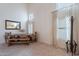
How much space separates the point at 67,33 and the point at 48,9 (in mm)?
327

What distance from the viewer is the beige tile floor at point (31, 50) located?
218 centimetres

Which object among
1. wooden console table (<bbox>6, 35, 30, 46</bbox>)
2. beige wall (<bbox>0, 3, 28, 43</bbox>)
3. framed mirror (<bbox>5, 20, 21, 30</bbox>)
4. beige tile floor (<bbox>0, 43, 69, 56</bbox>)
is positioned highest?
beige wall (<bbox>0, 3, 28, 43</bbox>)

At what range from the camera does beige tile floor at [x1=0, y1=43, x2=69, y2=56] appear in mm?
2184

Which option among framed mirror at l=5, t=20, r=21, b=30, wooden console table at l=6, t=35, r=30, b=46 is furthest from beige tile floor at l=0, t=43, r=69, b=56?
framed mirror at l=5, t=20, r=21, b=30

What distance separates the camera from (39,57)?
7.14 feet

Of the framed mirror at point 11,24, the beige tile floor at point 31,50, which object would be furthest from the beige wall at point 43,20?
the framed mirror at point 11,24

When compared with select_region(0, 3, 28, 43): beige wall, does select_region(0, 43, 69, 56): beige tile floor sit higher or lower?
lower

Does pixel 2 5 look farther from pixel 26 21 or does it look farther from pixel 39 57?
pixel 39 57

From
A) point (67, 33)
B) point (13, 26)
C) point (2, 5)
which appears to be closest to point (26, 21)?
point (13, 26)

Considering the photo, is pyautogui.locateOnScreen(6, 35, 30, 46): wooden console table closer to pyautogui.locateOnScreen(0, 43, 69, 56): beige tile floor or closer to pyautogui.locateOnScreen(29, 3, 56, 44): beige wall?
pyautogui.locateOnScreen(0, 43, 69, 56): beige tile floor

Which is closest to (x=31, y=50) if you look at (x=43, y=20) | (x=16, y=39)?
(x=16, y=39)

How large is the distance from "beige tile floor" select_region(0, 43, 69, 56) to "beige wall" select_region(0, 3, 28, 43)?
0.38 feet

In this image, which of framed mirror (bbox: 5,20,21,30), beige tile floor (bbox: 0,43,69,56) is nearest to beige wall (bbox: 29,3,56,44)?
beige tile floor (bbox: 0,43,69,56)

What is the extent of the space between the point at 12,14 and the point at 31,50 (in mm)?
433
